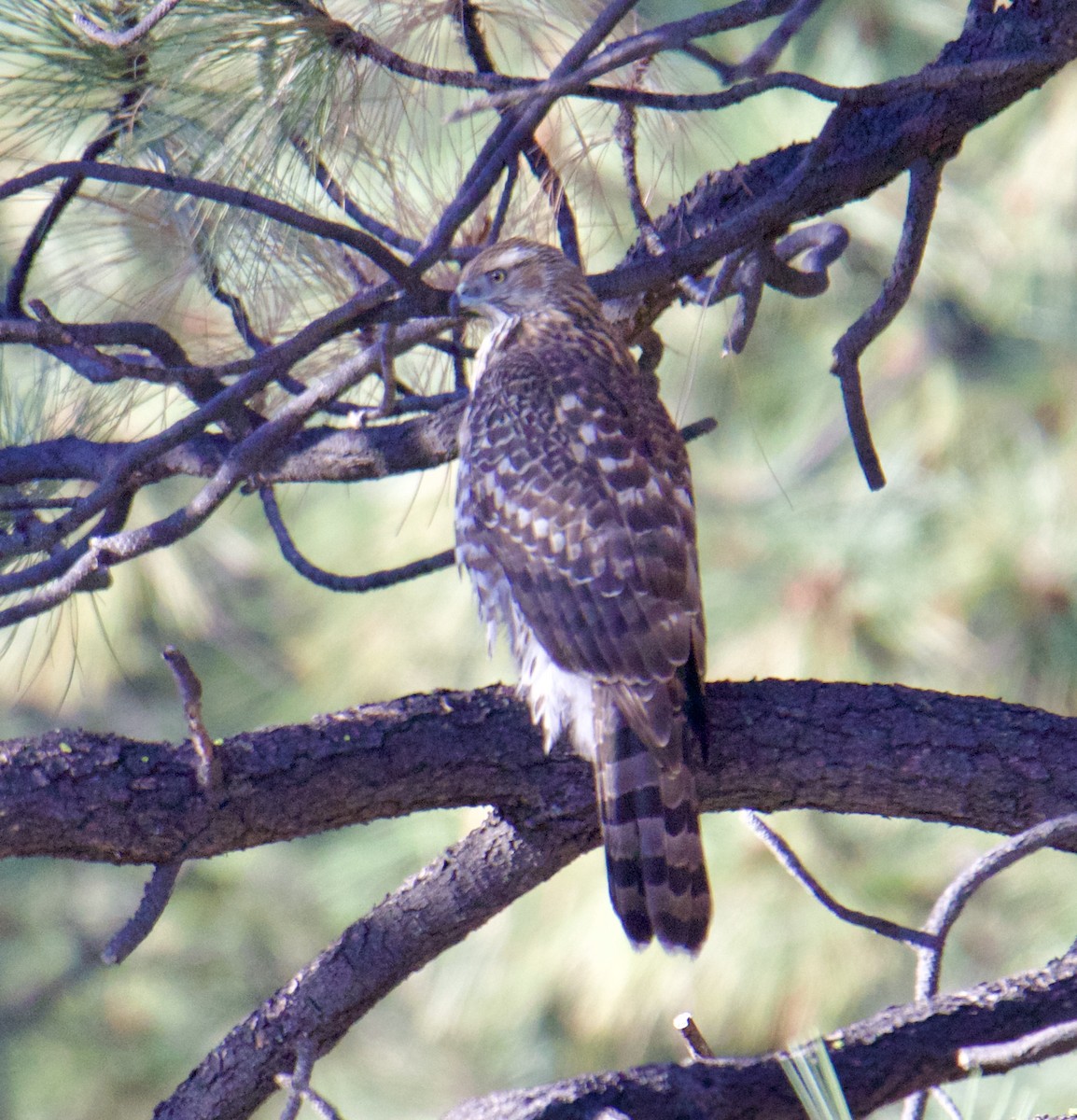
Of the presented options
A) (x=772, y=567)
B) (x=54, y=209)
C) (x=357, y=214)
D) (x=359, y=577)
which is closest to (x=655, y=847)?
(x=359, y=577)

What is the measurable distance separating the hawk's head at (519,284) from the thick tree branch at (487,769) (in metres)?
0.80

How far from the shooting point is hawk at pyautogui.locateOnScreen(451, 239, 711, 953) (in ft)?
7.59

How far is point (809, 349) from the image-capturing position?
18.9 feet

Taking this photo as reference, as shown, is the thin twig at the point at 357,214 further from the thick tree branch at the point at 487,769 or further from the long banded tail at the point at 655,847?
the long banded tail at the point at 655,847

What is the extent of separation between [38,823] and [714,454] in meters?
4.16

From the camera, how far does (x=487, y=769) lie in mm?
2215

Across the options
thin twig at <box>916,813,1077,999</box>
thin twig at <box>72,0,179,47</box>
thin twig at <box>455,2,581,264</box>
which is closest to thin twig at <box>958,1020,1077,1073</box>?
thin twig at <box>916,813,1077,999</box>

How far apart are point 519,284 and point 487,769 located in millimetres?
1080

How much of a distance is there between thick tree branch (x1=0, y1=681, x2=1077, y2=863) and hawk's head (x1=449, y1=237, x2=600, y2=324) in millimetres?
800

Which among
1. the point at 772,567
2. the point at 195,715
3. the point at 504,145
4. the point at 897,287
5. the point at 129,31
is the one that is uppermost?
the point at 772,567

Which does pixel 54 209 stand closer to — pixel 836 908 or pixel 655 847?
pixel 655 847

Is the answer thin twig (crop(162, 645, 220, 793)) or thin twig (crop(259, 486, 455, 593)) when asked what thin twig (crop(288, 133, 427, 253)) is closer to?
thin twig (crop(259, 486, 455, 593))

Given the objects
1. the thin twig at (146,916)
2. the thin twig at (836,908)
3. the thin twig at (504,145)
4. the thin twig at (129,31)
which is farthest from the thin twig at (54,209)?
the thin twig at (836,908)

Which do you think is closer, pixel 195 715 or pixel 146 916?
pixel 195 715
